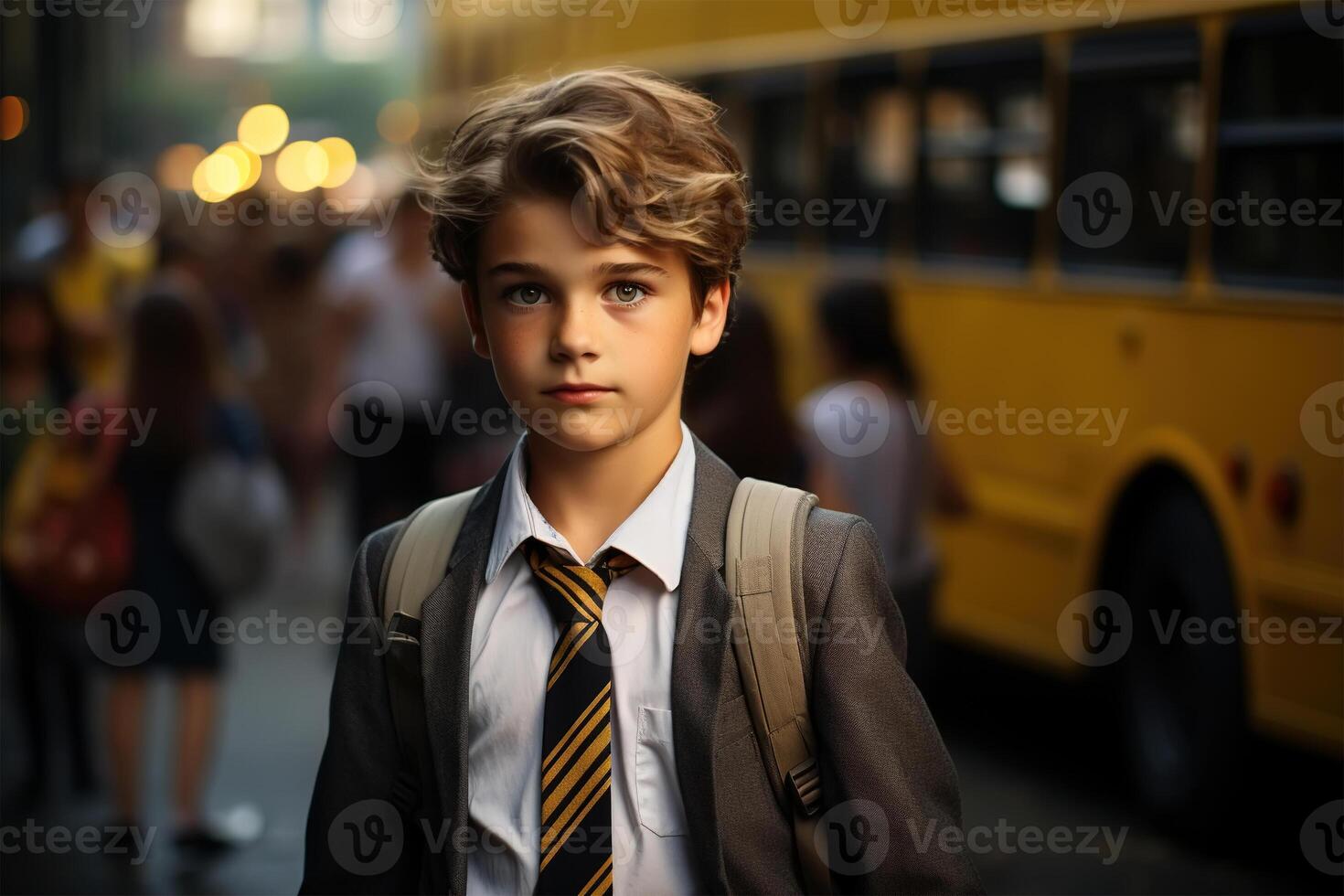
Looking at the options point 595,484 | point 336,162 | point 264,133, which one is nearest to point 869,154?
point 595,484

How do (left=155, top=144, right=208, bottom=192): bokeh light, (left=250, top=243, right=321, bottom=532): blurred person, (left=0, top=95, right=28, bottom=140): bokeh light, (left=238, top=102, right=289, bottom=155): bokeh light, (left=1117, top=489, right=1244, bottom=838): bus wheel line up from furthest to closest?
(left=238, top=102, right=289, bottom=155): bokeh light
(left=155, top=144, right=208, bottom=192): bokeh light
(left=0, top=95, right=28, bottom=140): bokeh light
(left=250, top=243, right=321, bottom=532): blurred person
(left=1117, top=489, right=1244, bottom=838): bus wheel

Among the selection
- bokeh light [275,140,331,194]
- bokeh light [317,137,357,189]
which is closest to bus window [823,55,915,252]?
bokeh light [275,140,331,194]

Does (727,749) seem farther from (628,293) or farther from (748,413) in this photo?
(748,413)

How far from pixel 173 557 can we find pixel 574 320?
4.40 metres

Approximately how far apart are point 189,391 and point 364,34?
45.6 metres

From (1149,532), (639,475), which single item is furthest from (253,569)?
(639,475)

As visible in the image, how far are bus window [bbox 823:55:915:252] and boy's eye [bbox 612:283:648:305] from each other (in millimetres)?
6851

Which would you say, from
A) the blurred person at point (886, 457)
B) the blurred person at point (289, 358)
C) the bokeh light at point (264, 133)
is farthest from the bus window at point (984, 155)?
the bokeh light at point (264, 133)

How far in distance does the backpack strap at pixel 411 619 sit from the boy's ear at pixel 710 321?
1.18 ft

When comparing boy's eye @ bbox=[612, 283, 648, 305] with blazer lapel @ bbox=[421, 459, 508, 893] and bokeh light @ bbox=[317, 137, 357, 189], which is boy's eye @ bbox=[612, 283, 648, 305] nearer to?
blazer lapel @ bbox=[421, 459, 508, 893]

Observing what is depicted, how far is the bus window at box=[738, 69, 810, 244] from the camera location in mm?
10078

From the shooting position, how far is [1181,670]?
6906 millimetres

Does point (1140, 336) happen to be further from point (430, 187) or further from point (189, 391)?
point (430, 187)

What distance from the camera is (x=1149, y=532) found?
7164mm
